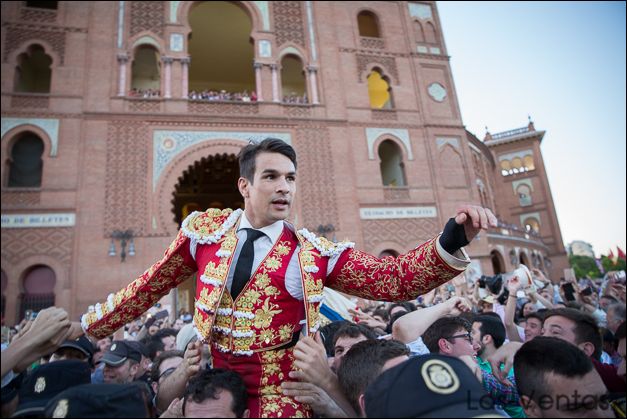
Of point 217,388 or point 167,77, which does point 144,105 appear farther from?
point 217,388

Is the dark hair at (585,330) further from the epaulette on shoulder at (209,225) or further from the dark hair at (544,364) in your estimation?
the epaulette on shoulder at (209,225)

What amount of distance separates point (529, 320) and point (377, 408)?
3.21 m

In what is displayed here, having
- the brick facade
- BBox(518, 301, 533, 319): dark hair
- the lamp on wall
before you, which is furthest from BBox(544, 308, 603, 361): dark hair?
the lamp on wall

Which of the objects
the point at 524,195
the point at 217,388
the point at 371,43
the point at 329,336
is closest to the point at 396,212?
the point at 371,43

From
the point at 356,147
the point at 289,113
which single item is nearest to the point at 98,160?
the point at 289,113

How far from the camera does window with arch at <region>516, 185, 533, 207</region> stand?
30.9 metres

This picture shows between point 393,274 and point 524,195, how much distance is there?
3332 cm

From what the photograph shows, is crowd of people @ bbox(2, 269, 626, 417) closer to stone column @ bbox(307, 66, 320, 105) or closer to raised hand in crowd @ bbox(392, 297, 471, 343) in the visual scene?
raised hand in crowd @ bbox(392, 297, 471, 343)

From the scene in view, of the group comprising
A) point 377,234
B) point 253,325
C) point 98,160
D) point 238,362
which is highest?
point 98,160

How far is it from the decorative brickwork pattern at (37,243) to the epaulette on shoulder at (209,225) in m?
11.7

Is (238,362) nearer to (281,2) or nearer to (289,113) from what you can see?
(289,113)

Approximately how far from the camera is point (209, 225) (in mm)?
2150

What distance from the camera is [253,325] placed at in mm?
1868

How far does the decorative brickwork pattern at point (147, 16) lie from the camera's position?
14.6 m
